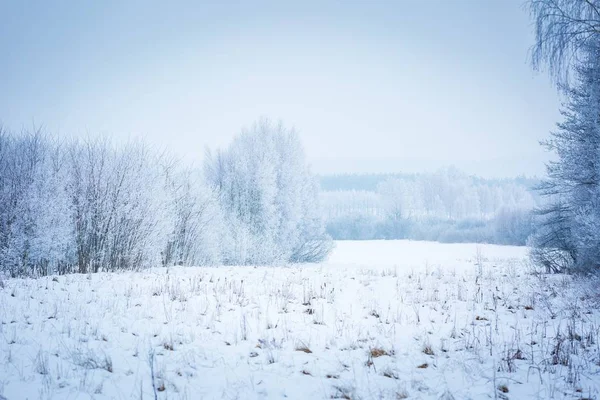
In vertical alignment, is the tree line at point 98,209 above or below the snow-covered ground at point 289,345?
above

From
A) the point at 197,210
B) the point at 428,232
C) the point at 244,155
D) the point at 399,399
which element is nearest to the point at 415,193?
the point at 428,232

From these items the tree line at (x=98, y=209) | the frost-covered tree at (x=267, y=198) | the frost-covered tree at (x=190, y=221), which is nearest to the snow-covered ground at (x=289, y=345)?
the tree line at (x=98, y=209)

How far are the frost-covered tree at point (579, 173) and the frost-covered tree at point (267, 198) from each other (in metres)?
16.6

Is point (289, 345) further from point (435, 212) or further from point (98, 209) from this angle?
point (435, 212)

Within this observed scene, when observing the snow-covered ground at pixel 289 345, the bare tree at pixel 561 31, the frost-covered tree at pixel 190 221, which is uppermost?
the bare tree at pixel 561 31

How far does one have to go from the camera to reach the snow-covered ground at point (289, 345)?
327cm

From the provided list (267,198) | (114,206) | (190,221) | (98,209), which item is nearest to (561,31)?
(114,206)

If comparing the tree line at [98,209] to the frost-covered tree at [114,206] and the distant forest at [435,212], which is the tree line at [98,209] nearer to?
the frost-covered tree at [114,206]

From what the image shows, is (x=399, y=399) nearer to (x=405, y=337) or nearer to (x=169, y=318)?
(x=405, y=337)

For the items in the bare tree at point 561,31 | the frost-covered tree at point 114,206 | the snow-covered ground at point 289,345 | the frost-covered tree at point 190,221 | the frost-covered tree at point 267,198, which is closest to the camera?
the snow-covered ground at point 289,345

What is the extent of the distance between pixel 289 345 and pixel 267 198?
2002 cm

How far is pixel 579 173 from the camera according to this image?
9.15 meters

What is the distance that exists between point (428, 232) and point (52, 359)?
6971cm

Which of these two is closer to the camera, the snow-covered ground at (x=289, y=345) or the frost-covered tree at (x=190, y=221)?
the snow-covered ground at (x=289, y=345)
